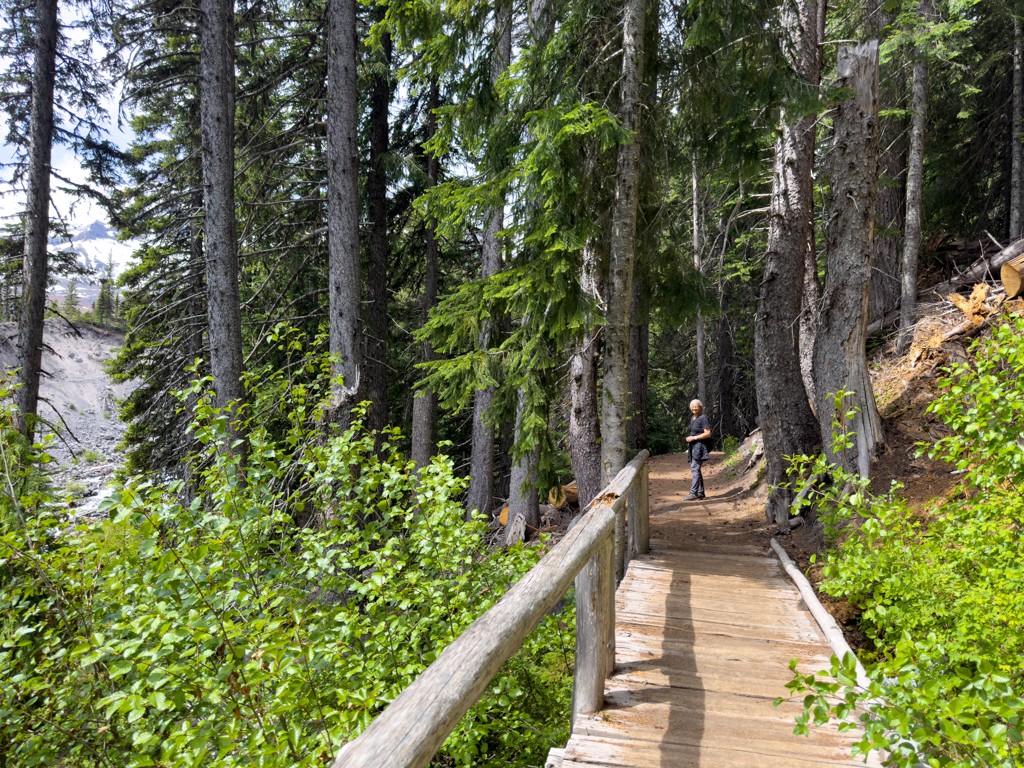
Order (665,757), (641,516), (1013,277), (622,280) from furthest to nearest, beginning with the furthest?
(1013,277) → (641,516) → (622,280) → (665,757)

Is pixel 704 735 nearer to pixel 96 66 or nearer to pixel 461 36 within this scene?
pixel 461 36

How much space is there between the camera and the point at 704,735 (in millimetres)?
3303

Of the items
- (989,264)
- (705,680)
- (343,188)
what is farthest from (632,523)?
(989,264)

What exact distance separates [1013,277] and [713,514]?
19.7ft

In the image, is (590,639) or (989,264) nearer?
(590,639)

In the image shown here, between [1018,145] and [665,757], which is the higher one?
[1018,145]

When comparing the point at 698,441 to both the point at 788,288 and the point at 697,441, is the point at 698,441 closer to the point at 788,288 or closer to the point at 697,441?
the point at 697,441

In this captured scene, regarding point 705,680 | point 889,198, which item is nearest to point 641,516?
point 705,680

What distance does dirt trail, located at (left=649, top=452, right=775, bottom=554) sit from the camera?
838 centimetres

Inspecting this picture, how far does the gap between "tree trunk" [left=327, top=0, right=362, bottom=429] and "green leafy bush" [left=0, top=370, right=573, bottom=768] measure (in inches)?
149

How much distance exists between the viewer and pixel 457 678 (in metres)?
1.89

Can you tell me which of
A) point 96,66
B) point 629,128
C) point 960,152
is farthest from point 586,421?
point 960,152

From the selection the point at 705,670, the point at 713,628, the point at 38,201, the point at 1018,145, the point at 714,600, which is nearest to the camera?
the point at 705,670

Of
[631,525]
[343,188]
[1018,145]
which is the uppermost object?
[1018,145]
